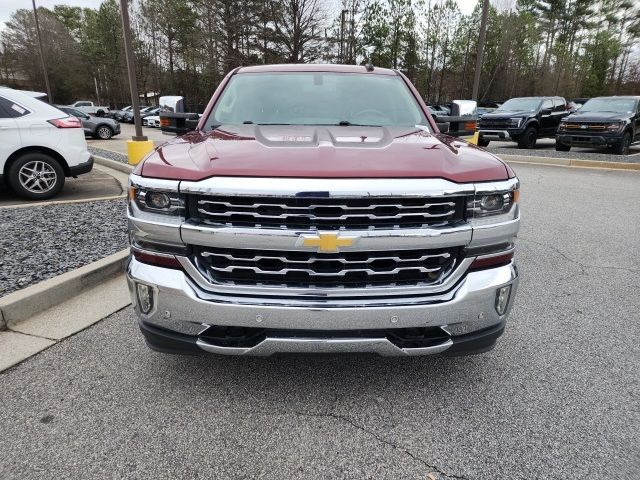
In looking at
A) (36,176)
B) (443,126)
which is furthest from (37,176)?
(443,126)

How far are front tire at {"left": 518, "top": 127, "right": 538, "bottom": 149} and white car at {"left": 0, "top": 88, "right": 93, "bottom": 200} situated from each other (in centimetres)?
1339

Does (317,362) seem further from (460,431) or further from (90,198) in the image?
(90,198)

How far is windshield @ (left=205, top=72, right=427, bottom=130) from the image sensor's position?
3.28 meters

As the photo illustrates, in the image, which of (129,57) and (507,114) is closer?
(129,57)

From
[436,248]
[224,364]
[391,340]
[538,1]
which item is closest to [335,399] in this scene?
[391,340]

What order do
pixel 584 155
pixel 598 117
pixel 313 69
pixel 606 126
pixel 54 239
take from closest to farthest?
pixel 313 69
pixel 54 239
pixel 606 126
pixel 598 117
pixel 584 155

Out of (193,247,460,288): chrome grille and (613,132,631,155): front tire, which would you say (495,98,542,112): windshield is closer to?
(613,132,631,155): front tire

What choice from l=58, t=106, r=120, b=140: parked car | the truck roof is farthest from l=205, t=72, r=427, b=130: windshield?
l=58, t=106, r=120, b=140: parked car

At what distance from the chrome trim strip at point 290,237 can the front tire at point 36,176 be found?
6.03 meters

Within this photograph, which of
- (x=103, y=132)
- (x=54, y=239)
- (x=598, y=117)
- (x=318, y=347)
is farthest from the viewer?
(x=103, y=132)

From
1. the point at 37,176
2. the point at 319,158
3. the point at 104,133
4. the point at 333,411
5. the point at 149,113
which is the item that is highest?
the point at 319,158

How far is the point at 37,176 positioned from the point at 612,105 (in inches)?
605

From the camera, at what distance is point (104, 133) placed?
20.3 meters

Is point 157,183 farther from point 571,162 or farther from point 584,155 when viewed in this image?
point 584,155
